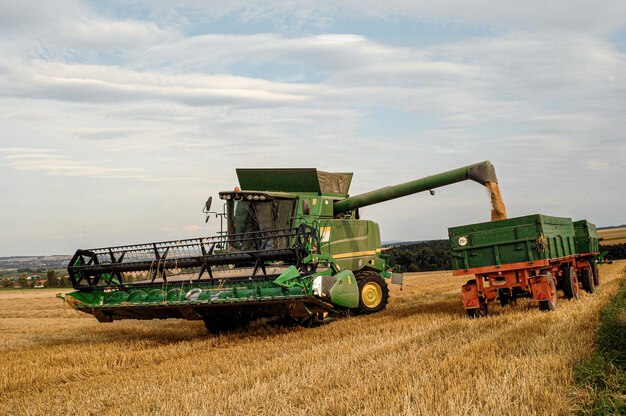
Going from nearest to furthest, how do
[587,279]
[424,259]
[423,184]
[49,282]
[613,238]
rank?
[423,184] < [587,279] < [49,282] < [424,259] < [613,238]

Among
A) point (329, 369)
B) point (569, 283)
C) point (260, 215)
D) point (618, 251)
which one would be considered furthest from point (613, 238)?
point (329, 369)

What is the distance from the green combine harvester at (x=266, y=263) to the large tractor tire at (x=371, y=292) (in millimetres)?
19

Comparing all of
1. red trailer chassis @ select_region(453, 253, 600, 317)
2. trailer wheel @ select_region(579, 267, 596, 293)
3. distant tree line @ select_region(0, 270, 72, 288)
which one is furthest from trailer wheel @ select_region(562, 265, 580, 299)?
distant tree line @ select_region(0, 270, 72, 288)

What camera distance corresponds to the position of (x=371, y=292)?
484 inches

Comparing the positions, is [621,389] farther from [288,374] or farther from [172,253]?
[172,253]

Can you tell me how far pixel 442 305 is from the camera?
516 inches

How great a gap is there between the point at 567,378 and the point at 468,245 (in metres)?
5.61

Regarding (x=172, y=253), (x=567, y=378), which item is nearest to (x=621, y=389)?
(x=567, y=378)

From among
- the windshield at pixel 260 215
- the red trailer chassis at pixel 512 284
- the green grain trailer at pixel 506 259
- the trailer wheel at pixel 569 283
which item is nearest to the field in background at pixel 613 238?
the trailer wheel at pixel 569 283

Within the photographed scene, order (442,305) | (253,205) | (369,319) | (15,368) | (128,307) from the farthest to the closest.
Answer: (442,305)
(253,205)
(369,319)
(128,307)
(15,368)

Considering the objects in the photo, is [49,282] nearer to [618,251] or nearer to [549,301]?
[549,301]

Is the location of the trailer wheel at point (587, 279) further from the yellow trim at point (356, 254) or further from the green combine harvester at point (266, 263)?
the yellow trim at point (356, 254)

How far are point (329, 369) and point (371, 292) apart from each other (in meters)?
6.05

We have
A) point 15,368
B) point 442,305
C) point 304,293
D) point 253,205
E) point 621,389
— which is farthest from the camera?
point 442,305
